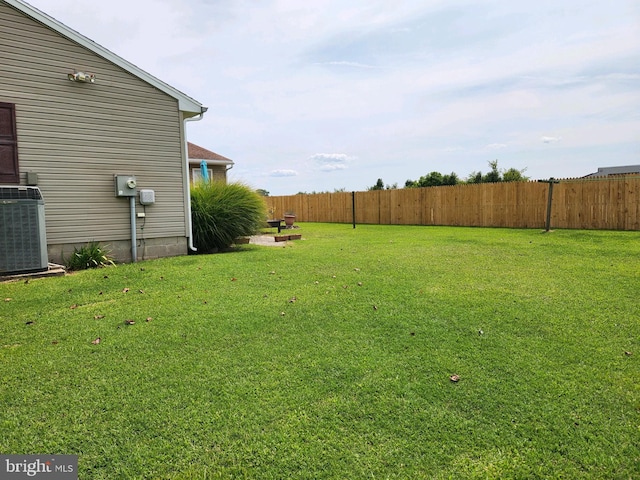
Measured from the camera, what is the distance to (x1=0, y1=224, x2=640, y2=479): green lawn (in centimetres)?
182

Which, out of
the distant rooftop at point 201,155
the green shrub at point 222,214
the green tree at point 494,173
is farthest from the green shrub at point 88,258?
the green tree at point 494,173

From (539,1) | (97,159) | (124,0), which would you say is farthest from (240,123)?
(539,1)

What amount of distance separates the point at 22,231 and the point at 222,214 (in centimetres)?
372

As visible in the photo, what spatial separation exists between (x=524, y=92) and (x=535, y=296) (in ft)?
34.4

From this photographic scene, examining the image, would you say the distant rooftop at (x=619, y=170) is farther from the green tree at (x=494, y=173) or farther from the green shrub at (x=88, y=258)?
the green shrub at (x=88, y=258)

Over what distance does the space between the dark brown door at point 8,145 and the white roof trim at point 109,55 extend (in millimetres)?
1567

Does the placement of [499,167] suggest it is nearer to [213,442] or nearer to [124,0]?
[124,0]

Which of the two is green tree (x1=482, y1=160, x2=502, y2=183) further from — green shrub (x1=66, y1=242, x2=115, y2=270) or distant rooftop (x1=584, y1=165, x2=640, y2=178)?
green shrub (x1=66, y1=242, x2=115, y2=270)

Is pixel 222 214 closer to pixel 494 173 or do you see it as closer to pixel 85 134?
pixel 85 134

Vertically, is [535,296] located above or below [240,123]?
below

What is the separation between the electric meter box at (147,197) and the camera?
276 inches

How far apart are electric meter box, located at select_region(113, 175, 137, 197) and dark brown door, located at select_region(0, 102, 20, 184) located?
4.70 feet

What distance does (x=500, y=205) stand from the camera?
1382cm

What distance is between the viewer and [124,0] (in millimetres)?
7094
